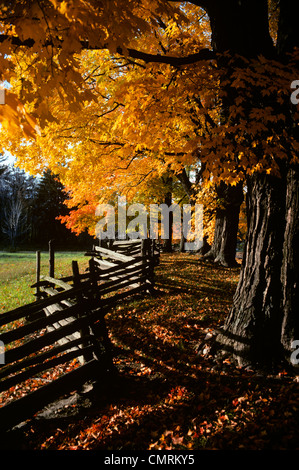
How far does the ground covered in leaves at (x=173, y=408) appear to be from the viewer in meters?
3.03

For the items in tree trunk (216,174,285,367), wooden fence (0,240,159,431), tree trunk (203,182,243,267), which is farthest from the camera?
tree trunk (203,182,243,267)

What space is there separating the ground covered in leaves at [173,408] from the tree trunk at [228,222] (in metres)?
7.71

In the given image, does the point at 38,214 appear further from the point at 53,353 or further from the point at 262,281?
the point at 262,281

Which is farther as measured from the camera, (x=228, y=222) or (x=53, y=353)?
(x=228, y=222)

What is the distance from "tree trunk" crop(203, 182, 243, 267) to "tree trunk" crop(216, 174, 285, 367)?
27.1ft

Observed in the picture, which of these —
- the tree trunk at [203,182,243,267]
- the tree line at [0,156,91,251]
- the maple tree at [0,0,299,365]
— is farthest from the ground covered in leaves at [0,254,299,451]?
the tree line at [0,156,91,251]

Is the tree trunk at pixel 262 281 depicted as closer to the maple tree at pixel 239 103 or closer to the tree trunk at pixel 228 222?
the maple tree at pixel 239 103

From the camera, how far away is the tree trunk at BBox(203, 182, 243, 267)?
495 inches

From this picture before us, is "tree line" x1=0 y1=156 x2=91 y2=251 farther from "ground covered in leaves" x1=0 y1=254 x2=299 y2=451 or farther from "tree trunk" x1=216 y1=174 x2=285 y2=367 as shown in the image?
"tree trunk" x1=216 y1=174 x2=285 y2=367

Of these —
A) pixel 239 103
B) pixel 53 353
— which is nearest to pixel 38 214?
pixel 53 353

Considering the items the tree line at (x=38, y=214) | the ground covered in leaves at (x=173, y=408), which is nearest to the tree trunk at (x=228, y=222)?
the ground covered in leaves at (x=173, y=408)

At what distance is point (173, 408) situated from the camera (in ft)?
11.9

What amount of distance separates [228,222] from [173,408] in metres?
→ 10.3

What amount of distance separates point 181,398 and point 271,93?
15.4 ft
